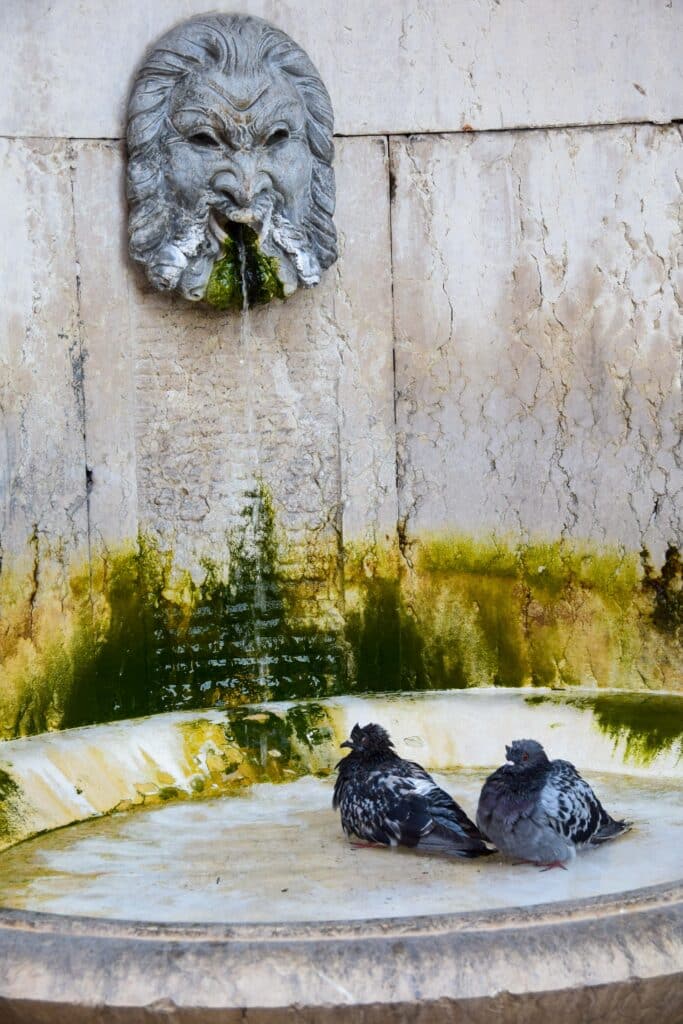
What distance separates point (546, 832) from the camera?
3.18 metres

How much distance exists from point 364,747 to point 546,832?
500 millimetres

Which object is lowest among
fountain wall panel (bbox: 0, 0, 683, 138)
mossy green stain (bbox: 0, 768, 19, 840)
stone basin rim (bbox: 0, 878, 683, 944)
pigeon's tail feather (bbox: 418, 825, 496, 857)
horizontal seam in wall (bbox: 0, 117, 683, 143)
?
pigeon's tail feather (bbox: 418, 825, 496, 857)

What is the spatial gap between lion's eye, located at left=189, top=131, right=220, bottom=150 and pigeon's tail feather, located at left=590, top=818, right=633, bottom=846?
1.97 metres

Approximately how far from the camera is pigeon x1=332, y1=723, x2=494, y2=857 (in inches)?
130

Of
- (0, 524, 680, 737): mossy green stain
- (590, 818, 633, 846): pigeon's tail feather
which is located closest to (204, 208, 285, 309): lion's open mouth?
(0, 524, 680, 737): mossy green stain

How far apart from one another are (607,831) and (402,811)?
0.43 meters

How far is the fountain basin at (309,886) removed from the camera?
2.45m

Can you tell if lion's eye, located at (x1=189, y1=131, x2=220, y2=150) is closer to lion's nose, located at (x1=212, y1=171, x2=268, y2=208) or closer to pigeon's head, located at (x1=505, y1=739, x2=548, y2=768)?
lion's nose, located at (x1=212, y1=171, x2=268, y2=208)

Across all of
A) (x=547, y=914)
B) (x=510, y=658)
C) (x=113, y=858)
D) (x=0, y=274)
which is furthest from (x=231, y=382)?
(x=547, y=914)

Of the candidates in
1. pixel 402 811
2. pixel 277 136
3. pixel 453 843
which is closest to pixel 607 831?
pixel 453 843

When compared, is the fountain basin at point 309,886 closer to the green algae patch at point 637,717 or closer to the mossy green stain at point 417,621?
the green algae patch at point 637,717

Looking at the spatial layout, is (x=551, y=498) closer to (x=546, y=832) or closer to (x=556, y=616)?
(x=556, y=616)

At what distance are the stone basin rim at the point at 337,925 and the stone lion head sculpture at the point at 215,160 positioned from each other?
2.00 m

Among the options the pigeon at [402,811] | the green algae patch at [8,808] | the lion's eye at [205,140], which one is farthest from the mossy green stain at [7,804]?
the lion's eye at [205,140]
